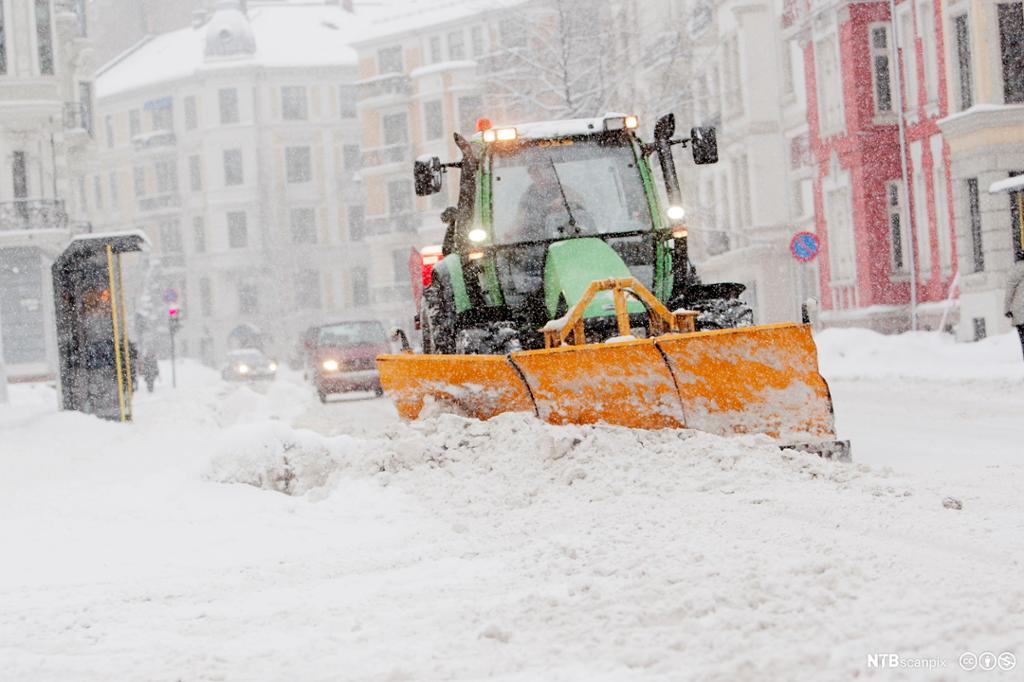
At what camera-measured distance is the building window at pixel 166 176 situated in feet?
269

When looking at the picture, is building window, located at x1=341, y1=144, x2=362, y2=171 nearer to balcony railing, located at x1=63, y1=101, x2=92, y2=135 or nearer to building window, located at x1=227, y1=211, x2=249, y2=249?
building window, located at x1=227, y1=211, x2=249, y2=249

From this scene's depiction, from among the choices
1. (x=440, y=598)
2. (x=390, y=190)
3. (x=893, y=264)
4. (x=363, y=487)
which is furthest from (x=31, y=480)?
(x=390, y=190)

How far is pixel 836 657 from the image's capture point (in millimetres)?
4504

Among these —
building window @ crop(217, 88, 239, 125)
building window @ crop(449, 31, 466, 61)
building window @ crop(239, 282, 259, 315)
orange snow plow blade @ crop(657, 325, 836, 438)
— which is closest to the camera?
orange snow plow blade @ crop(657, 325, 836, 438)

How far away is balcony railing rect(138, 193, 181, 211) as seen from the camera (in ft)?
268

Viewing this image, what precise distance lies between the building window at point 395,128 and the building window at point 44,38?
2853 centimetres

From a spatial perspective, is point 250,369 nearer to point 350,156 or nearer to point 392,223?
point 392,223

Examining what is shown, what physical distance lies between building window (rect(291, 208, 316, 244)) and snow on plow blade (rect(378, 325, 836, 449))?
2806 inches

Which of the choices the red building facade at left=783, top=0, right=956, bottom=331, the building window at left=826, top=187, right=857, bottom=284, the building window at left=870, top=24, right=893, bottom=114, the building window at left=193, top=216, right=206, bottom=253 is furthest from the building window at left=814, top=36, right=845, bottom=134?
the building window at left=193, top=216, right=206, bottom=253

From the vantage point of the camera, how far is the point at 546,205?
40.5 ft

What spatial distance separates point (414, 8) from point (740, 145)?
33.1 m

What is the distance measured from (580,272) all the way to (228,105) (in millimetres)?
71223

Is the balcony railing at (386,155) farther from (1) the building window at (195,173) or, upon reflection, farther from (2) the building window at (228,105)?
(1) the building window at (195,173)

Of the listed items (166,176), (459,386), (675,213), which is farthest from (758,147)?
(166,176)
